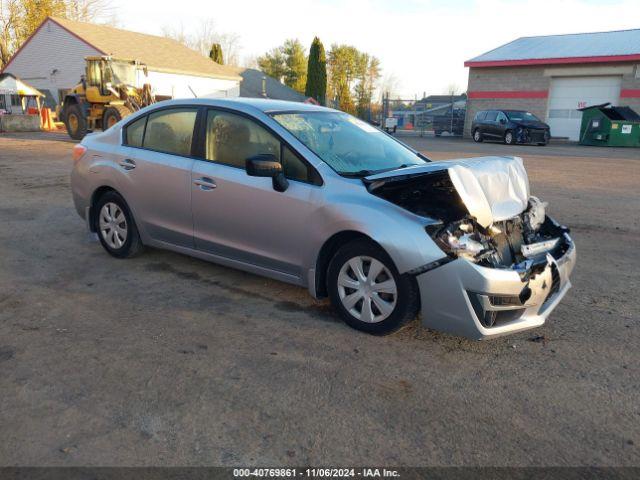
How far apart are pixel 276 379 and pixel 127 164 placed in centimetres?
298

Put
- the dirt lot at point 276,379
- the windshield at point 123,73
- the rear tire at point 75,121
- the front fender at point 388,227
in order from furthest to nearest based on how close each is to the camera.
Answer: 1. the rear tire at point 75,121
2. the windshield at point 123,73
3. the front fender at point 388,227
4. the dirt lot at point 276,379

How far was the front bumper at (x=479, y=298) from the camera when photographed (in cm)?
325

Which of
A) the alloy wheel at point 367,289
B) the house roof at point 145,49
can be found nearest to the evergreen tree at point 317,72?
the house roof at point 145,49

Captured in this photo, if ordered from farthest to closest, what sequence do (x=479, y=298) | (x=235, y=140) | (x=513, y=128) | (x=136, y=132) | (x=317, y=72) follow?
1. (x=317, y=72)
2. (x=513, y=128)
3. (x=136, y=132)
4. (x=235, y=140)
5. (x=479, y=298)

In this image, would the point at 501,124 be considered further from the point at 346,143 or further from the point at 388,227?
the point at 388,227

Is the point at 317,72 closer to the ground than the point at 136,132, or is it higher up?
higher up

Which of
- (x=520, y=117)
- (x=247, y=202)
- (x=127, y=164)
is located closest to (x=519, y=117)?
(x=520, y=117)

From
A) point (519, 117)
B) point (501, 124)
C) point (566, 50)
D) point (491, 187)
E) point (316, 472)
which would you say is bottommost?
point (316, 472)

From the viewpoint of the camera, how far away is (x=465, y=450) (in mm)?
2525

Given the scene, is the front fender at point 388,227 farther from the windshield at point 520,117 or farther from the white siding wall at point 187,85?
the white siding wall at point 187,85

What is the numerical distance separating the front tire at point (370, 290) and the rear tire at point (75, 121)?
787 inches

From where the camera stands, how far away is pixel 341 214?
3.70 m

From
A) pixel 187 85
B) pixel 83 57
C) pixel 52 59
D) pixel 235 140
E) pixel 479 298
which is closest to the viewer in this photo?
pixel 479 298

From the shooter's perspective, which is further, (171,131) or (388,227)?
(171,131)
